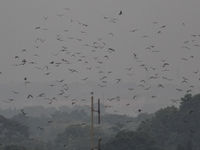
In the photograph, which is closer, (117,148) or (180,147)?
(117,148)

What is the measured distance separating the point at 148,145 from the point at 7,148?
37049 millimetres

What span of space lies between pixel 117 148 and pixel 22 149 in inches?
968

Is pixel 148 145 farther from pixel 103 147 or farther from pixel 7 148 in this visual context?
pixel 7 148

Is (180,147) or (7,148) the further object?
(180,147)

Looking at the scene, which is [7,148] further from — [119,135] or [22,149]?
[119,135]

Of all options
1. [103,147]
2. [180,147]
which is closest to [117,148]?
[103,147]

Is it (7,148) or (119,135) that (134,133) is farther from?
(7,148)

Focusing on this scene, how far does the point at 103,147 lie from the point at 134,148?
26.6 feet

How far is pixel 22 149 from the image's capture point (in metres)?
180

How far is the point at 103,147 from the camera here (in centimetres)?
18638

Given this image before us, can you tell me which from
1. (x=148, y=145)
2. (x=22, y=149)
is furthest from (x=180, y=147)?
(x=22, y=149)

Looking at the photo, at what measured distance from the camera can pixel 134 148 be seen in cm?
18700

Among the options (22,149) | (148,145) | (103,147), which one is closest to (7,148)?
(22,149)

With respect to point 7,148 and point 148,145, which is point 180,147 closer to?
point 148,145
